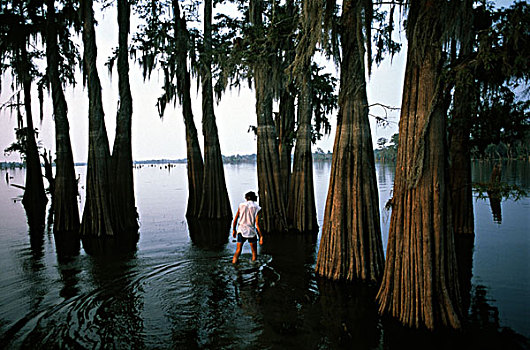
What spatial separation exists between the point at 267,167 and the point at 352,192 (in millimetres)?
5562

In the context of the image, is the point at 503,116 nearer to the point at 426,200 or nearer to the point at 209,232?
the point at 426,200

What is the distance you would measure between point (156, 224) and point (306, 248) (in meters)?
7.42

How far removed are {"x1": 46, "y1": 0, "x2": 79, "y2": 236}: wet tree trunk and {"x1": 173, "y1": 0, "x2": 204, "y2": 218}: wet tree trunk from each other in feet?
14.7

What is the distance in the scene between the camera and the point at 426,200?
4.39 m

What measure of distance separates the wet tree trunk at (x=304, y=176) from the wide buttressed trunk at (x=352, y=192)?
14.4 feet

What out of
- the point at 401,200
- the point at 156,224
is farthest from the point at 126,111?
the point at 401,200

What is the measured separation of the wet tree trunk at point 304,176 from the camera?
1072cm

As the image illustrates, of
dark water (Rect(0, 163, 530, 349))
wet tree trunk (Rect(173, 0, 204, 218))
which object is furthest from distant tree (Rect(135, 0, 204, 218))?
dark water (Rect(0, 163, 530, 349))

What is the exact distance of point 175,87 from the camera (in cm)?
1603

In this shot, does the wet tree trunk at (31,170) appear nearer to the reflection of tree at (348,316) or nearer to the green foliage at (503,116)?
the reflection of tree at (348,316)

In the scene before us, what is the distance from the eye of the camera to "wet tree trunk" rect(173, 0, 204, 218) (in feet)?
48.4

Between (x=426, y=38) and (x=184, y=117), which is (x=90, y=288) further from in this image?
(x=184, y=117)

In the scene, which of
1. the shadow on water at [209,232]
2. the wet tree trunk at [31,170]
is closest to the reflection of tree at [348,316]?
the shadow on water at [209,232]

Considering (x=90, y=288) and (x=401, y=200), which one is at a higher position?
(x=401, y=200)
